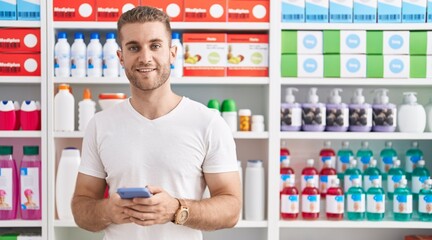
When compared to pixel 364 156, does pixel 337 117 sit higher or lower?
higher

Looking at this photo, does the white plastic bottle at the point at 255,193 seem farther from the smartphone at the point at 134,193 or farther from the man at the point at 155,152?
the smartphone at the point at 134,193

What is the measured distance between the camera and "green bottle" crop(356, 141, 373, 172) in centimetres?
300

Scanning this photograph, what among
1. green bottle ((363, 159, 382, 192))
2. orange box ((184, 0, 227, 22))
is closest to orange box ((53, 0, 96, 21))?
orange box ((184, 0, 227, 22))

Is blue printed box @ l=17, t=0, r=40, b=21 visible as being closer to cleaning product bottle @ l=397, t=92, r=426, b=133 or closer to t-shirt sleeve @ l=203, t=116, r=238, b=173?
t-shirt sleeve @ l=203, t=116, r=238, b=173

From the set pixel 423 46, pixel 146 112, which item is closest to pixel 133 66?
pixel 146 112

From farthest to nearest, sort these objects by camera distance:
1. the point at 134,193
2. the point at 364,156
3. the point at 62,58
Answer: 1. the point at 364,156
2. the point at 62,58
3. the point at 134,193

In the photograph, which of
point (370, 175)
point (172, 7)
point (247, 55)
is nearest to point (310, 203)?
point (370, 175)

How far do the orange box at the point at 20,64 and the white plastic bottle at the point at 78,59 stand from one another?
0.17 meters

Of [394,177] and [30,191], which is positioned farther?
[394,177]

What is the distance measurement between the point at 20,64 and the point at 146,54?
139 cm

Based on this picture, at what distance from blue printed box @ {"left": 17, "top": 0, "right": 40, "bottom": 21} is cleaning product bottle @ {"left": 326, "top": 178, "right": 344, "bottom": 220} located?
1673mm

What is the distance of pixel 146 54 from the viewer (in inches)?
63.2

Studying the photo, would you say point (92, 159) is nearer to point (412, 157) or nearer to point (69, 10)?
point (69, 10)

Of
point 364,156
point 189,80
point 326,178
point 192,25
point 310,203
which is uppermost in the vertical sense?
point 192,25
